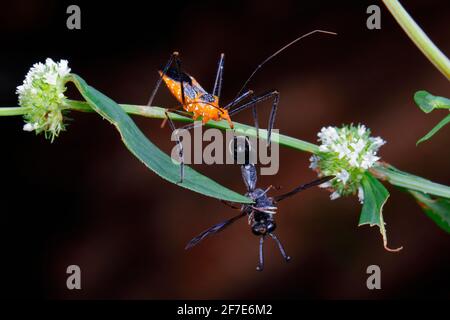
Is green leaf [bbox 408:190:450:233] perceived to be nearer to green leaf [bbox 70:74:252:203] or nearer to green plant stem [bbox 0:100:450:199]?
green plant stem [bbox 0:100:450:199]

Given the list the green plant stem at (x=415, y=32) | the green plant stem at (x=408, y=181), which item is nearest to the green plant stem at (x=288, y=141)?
the green plant stem at (x=408, y=181)

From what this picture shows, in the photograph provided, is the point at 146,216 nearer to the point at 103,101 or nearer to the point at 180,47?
the point at 180,47

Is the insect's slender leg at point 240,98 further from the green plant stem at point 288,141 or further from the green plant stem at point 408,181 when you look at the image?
the green plant stem at point 408,181

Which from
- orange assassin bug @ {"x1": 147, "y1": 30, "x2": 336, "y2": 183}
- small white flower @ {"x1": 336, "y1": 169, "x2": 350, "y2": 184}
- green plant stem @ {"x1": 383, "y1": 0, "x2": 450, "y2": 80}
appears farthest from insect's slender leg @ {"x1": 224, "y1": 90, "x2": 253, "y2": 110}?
green plant stem @ {"x1": 383, "y1": 0, "x2": 450, "y2": 80}

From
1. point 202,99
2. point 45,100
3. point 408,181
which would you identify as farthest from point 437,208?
point 45,100

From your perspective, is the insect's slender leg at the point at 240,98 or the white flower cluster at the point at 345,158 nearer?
the white flower cluster at the point at 345,158

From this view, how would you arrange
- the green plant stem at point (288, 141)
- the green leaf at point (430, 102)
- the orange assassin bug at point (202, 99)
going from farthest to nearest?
the orange assassin bug at point (202, 99) → the green leaf at point (430, 102) → the green plant stem at point (288, 141)

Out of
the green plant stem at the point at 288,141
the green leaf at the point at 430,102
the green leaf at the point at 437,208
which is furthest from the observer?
the green leaf at the point at 437,208
